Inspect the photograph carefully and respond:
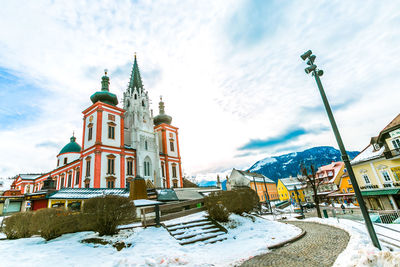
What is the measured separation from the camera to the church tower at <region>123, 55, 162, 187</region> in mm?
37094

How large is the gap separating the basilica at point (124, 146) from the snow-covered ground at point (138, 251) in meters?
24.1

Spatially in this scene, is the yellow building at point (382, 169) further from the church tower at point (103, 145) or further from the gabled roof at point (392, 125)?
the church tower at point (103, 145)

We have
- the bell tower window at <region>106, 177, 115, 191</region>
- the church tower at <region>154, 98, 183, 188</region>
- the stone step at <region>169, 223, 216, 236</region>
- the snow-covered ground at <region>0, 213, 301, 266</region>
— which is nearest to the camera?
the snow-covered ground at <region>0, 213, 301, 266</region>

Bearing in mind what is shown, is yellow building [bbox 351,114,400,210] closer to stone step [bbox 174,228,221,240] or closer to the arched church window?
stone step [bbox 174,228,221,240]

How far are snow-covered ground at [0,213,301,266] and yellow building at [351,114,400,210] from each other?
1928 cm

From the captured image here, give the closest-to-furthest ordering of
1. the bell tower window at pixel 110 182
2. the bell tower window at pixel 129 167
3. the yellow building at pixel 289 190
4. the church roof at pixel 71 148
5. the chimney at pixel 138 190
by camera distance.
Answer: the chimney at pixel 138 190 → the bell tower window at pixel 110 182 → the bell tower window at pixel 129 167 → the church roof at pixel 71 148 → the yellow building at pixel 289 190

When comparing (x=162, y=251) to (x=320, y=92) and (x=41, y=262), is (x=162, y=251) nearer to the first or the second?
(x=41, y=262)

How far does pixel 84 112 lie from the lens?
3603 cm

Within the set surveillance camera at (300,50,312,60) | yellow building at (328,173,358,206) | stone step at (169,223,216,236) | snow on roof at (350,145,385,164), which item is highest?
surveillance camera at (300,50,312,60)

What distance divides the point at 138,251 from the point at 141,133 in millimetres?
33906

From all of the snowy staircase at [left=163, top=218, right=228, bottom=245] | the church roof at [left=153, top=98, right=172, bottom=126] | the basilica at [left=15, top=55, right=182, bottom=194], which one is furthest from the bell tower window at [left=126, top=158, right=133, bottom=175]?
the snowy staircase at [left=163, top=218, right=228, bottom=245]

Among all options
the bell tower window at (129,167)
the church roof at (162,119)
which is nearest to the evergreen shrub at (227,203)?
the bell tower window at (129,167)

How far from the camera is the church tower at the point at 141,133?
122 ft

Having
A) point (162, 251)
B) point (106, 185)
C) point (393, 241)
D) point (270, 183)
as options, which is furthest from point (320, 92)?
point (270, 183)
